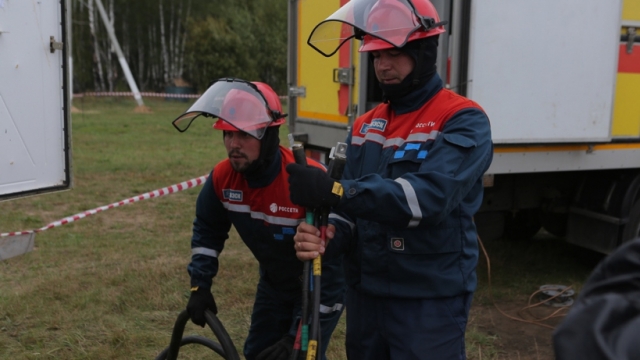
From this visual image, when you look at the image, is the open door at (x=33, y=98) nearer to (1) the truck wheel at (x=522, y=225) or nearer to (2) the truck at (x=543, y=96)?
(2) the truck at (x=543, y=96)

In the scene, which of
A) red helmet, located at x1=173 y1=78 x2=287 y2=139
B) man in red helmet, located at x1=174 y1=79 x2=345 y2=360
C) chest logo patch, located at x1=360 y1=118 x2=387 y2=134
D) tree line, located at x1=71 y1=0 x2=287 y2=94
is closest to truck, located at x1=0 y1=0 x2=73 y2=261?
man in red helmet, located at x1=174 y1=79 x2=345 y2=360

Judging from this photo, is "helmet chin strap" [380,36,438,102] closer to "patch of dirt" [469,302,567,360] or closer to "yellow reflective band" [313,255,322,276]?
"yellow reflective band" [313,255,322,276]

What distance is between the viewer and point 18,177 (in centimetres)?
459

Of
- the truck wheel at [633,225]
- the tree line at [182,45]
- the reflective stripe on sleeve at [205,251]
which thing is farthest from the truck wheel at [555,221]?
the tree line at [182,45]

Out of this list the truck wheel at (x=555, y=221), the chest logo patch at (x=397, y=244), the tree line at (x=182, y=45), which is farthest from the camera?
the tree line at (x=182, y=45)

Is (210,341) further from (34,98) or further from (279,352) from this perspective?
(34,98)

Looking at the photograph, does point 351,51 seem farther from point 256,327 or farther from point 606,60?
point 256,327

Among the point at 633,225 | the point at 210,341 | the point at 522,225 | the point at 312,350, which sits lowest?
the point at 522,225

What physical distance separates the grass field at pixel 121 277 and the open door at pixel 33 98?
102 cm

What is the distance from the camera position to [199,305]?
10.5 ft

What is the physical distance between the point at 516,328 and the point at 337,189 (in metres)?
3.30

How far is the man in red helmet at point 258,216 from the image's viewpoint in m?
3.04

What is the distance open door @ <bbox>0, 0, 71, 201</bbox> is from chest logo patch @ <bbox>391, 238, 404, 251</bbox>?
9.65 ft

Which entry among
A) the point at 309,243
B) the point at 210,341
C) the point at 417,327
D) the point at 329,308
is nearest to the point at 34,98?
the point at 210,341
